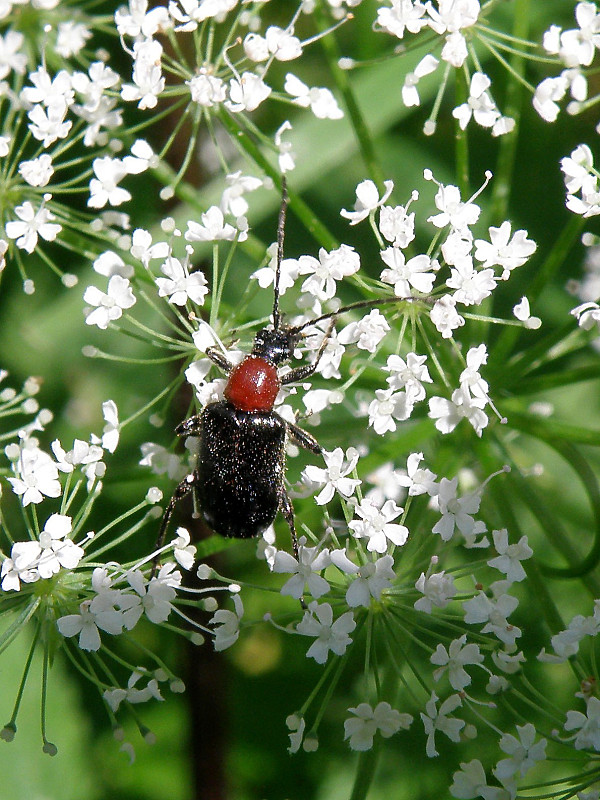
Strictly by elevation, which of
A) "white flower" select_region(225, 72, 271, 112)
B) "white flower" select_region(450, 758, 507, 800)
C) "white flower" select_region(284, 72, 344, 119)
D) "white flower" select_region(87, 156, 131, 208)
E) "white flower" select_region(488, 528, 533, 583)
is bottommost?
"white flower" select_region(450, 758, 507, 800)

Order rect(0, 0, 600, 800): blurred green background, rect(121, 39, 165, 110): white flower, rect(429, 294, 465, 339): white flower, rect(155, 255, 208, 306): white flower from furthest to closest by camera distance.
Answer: rect(0, 0, 600, 800): blurred green background, rect(121, 39, 165, 110): white flower, rect(155, 255, 208, 306): white flower, rect(429, 294, 465, 339): white flower

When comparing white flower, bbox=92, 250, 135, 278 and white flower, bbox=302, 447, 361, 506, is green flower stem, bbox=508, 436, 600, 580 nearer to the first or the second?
white flower, bbox=302, 447, 361, 506

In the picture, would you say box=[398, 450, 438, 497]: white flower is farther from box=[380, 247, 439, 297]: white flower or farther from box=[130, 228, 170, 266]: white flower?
box=[130, 228, 170, 266]: white flower

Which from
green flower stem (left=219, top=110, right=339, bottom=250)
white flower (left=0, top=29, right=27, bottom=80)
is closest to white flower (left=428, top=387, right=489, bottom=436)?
green flower stem (left=219, top=110, right=339, bottom=250)

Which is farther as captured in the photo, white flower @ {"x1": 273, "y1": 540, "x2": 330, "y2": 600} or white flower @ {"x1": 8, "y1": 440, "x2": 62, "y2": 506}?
white flower @ {"x1": 8, "y1": 440, "x2": 62, "y2": 506}

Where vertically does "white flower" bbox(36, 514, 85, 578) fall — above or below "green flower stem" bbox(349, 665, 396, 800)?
above

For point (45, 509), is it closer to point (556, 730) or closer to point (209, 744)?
point (209, 744)

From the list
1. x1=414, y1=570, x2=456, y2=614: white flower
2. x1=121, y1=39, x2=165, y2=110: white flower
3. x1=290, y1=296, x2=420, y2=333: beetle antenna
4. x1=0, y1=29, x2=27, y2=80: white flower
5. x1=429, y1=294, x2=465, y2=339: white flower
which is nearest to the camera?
x1=414, y1=570, x2=456, y2=614: white flower

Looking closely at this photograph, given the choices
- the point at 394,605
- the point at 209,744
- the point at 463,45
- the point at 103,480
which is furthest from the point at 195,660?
the point at 463,45
